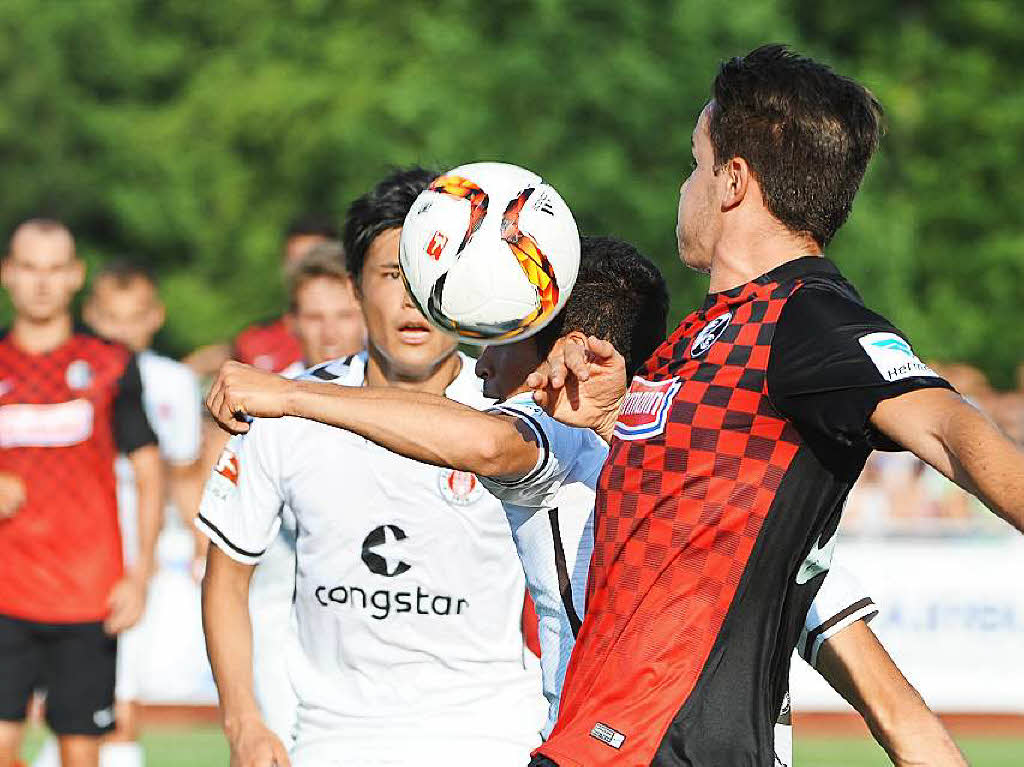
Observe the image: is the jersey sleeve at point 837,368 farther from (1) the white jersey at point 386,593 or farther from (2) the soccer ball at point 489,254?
(1) the white jersey at point 386,593

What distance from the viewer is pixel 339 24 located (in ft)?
119

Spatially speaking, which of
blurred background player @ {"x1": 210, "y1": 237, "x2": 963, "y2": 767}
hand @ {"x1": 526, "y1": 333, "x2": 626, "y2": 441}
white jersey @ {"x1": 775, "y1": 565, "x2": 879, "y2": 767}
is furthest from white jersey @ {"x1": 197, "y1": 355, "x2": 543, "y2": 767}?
hand @ {"x1": 526, "y1": 333, "x2": 626, "y2": 441}

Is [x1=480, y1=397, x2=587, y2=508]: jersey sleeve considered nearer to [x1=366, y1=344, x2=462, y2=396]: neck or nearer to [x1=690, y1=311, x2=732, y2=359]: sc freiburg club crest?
[x1=690, y1=311, x2=732, y2=359]: sc freiburg club crest

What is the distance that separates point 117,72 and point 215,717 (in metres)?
29.3

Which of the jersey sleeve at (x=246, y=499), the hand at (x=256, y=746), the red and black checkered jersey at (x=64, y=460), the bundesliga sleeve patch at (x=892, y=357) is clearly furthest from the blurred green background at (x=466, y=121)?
the bundesliga sleeve patch at (x=892, y=357)

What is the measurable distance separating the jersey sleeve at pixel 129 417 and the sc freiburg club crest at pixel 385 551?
363 centimetres

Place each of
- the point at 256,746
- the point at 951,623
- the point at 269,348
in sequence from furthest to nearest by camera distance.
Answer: the point at 951,623
the point at 269,348
the point at 256,746

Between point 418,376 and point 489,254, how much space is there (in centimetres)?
148

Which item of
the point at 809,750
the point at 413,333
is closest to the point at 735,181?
the point at 413,333

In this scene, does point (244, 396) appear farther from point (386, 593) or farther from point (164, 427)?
point (164, 427)

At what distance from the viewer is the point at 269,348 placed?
30.2 ft

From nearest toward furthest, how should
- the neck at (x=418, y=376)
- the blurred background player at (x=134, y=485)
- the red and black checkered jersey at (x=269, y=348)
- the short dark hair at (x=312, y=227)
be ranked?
the neck at (x=418, y=376) < the blurred background player at (x=134, y=485) < the red and black checkered jersey at (x=269, y=348) < the short dark hair at (x=312, y=227)

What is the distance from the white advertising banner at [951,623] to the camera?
1062 centimetres

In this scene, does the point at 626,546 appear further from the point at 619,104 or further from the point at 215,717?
the point at 619,104
